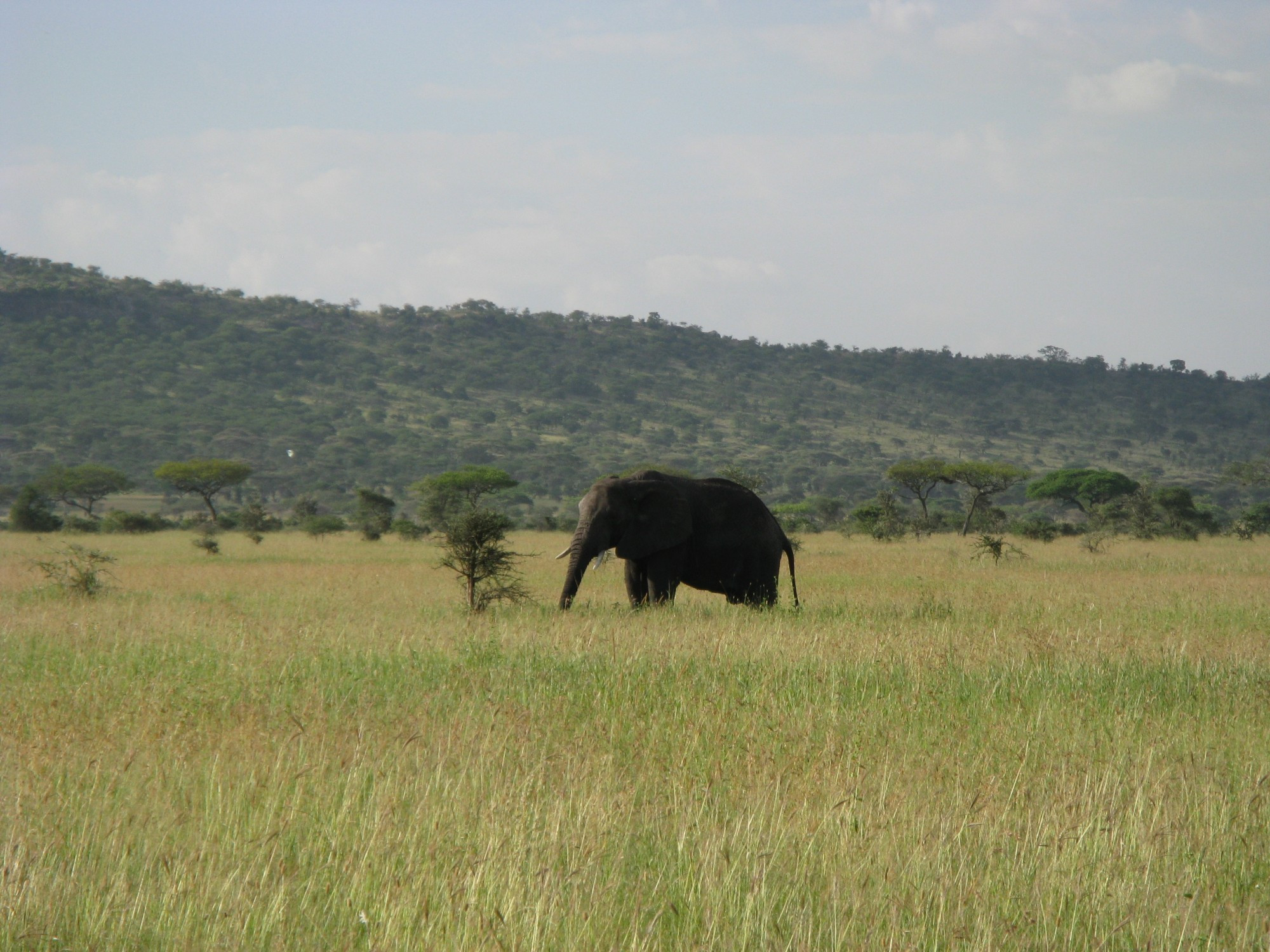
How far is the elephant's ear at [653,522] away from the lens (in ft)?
44.3

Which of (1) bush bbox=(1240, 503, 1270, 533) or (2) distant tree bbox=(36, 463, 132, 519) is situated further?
(2) distant tree bbox=(36, 463, 132, 519)

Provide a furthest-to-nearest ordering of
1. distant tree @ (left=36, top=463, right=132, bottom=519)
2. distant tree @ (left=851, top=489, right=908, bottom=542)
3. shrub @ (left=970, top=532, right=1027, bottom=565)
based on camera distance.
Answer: distant tree @ (left=36, top=463, right=132, bottom=519) → distant tree @ (left=851, top=489, right=908, bottom=542) → shrub @ (left=970, top=532, right=1027, bottom=565)

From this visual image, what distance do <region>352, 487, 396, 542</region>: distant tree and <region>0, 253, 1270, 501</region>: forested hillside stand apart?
31.7m

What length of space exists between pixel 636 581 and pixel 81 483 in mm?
46872

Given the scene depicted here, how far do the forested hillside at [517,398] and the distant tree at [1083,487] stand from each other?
23663 millimetres

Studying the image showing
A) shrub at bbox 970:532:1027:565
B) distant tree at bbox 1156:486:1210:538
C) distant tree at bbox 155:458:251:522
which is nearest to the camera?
shrub at bbox 970:532:1027:565

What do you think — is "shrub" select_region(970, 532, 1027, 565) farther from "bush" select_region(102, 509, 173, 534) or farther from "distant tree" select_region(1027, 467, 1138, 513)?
"distant tree" select_region(1027, 467, 1138, 513)

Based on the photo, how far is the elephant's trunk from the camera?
12922 mm

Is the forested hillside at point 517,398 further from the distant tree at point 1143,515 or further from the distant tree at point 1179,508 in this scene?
the distant tree at point 1143,515

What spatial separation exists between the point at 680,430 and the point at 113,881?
96.2m

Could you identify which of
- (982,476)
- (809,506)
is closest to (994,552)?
(982,476)

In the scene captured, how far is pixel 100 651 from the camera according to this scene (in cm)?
860

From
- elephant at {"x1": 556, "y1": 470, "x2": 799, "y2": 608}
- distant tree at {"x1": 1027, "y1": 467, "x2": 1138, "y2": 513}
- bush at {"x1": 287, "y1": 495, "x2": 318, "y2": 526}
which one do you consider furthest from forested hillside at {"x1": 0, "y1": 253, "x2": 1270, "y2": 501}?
elephant at {"x1": 556, "y1": 470, "x2": 799, "y2": 608}

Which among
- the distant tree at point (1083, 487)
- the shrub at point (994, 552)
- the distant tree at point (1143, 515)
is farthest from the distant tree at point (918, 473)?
the shrub at point (994, 552)
